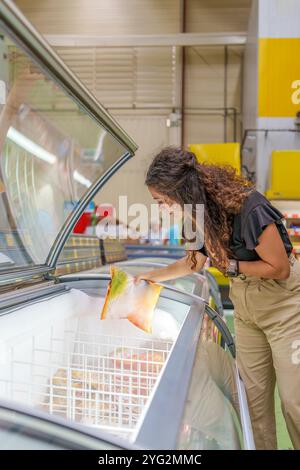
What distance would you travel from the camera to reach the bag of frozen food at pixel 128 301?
1712 millimetres

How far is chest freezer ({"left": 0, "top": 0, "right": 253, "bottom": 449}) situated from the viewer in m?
0.76

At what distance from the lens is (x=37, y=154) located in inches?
109

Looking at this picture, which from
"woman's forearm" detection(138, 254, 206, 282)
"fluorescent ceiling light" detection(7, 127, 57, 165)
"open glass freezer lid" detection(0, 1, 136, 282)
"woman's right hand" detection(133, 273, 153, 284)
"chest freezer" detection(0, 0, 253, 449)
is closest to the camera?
"chest freezer" detection(0, 0, 253, 449)

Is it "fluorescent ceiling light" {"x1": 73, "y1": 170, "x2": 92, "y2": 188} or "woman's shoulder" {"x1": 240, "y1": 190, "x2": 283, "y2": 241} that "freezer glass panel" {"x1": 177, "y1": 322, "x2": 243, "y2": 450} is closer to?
"woman's shoulder" {"x1": 240, "y1": 190, "x2": 283, "y2": 241}

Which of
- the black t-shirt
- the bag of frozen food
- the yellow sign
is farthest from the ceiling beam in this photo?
the bag of frozen food

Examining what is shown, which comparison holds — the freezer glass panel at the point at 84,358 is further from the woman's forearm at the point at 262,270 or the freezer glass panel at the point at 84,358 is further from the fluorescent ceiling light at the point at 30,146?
the fluorescent ceiling light at the point at 30,146

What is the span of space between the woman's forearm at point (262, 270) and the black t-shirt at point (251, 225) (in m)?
0.06

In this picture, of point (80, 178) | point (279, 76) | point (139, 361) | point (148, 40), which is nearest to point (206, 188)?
point (139, 361)

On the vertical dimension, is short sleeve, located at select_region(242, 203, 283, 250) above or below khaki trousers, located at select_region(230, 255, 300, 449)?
above

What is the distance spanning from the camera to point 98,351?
187 cm

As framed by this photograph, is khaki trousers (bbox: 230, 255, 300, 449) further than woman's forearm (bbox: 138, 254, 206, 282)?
No

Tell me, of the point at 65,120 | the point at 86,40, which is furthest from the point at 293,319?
the point at 86,40

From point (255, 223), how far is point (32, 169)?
1.54 meters

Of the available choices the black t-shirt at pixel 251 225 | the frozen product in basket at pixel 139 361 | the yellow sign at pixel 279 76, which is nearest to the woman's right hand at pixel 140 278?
the frozen product in basket at pixel 139 361
